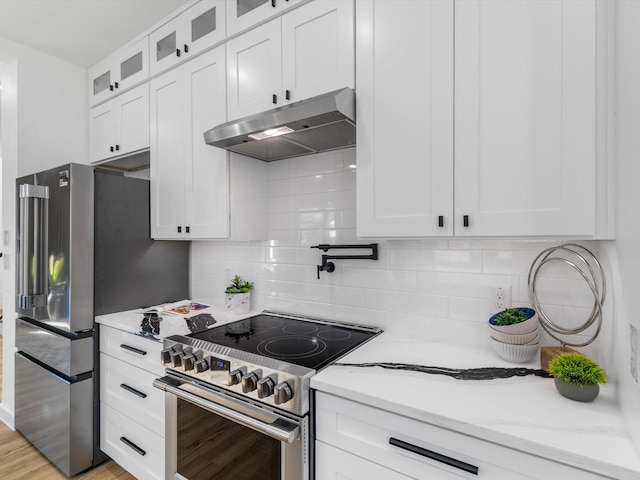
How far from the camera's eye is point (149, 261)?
2.32 m

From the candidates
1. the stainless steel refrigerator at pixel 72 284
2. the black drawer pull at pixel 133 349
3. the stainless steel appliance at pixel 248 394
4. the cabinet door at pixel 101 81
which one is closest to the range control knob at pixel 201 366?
the stainless steel appliance at pixel 248 394

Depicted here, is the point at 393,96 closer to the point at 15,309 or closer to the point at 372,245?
the point at 372,245

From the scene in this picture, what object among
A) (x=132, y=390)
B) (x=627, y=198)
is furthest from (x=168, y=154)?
(x=627, y=198)

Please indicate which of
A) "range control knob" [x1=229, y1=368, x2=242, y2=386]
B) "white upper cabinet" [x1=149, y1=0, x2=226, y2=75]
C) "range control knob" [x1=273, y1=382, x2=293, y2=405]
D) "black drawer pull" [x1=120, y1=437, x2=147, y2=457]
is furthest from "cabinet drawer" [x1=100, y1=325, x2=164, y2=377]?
"white upper cabinet" [x1=149, y1=0, x2=226, y2=75]

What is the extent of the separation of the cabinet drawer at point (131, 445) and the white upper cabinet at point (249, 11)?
2.23 metres

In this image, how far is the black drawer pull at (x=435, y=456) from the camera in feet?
3.01

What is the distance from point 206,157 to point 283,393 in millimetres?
1418

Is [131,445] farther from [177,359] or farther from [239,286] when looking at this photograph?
[239,286]

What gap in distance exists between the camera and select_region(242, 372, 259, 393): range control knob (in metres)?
1.29

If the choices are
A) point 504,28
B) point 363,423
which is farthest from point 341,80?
point 363,423

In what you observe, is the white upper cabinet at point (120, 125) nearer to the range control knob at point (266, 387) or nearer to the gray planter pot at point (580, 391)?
the range control knob at point (266, 387)

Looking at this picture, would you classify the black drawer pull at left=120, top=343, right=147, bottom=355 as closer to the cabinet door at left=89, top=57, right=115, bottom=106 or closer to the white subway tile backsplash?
the white subway tile backsplash

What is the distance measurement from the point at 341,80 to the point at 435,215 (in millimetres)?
727

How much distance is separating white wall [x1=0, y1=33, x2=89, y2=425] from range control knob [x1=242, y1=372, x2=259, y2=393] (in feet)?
7.94
